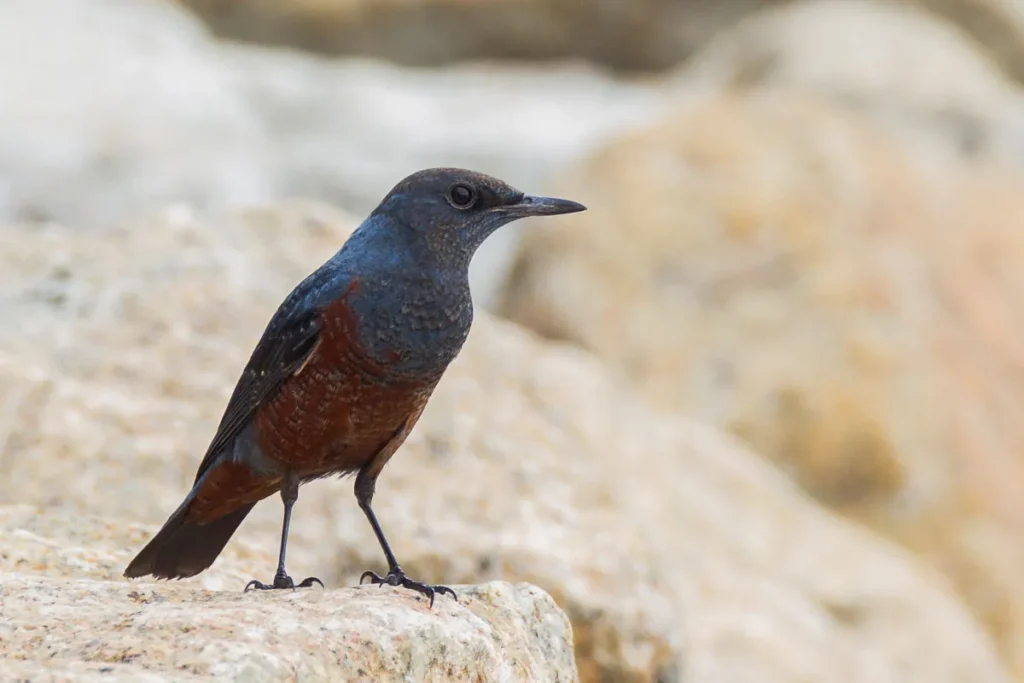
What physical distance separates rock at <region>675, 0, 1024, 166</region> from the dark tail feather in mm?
9336

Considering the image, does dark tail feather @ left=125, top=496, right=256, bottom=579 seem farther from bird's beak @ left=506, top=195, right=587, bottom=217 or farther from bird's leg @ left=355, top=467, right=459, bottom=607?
bird's beak @ left=506, top=195, right=587, bottom=217

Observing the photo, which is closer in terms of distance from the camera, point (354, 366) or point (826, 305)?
point (354, 366)

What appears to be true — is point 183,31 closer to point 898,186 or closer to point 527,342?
point 898,186

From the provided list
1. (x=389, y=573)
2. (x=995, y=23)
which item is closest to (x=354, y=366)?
(x=389, y=573)

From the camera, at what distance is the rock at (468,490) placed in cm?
571

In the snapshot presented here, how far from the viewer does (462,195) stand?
4895mm

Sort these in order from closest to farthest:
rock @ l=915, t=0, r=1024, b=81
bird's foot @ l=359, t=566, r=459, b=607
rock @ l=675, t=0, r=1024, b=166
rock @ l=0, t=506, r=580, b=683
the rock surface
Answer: rock @ l=0, t=506, r=580, b=683 → bird's foot @ l=359, t=566, r=459, b=607 → rock @ l=675, t=0, r=1024, b=166 → rock @ l=915, t=0, r=1024, b=81 → the rock surface

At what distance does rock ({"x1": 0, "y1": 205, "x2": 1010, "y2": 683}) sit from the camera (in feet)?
18.7

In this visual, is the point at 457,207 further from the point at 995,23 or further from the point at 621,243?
the point at 995,23

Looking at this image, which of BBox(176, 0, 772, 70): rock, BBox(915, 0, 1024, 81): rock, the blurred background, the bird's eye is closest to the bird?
the bird's eye

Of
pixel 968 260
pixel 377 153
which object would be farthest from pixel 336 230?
pixel 377 153

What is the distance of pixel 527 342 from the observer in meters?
7.84

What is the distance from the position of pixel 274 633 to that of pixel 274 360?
1.52 m

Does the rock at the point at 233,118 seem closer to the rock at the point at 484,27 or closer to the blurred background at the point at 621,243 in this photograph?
the blurred background at the point at 621,243
